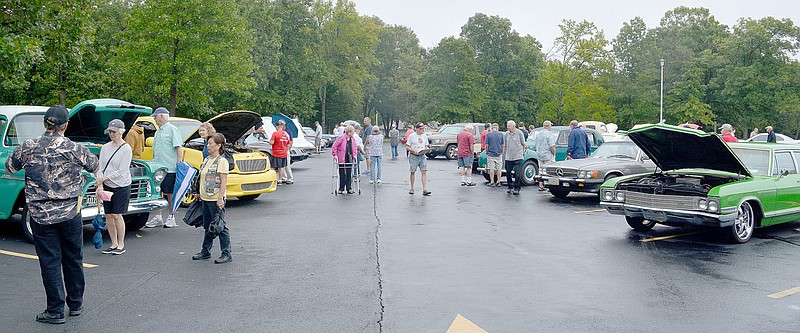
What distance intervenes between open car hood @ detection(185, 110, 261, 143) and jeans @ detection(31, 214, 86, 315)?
301 inches

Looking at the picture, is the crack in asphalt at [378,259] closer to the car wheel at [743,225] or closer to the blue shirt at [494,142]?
the blue shirt at [494,142]

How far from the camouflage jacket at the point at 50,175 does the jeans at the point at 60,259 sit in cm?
10

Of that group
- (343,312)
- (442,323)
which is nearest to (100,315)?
(343,312)

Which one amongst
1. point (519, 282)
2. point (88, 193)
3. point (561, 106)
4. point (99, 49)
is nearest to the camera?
point (519, 282)

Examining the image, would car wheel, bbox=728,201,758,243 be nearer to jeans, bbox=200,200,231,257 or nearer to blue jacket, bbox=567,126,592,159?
jeans, bbox=200,200,231,257

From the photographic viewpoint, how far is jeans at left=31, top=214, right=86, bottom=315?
5594 mm

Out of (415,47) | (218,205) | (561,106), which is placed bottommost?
(218,205)

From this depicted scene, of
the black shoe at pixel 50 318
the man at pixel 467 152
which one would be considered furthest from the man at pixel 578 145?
the black shoe at pixel 50 318

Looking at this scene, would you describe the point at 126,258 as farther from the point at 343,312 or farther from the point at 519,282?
the point at 519,282

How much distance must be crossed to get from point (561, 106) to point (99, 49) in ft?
151

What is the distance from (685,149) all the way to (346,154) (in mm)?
7943

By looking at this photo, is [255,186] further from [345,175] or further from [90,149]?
[90,149]

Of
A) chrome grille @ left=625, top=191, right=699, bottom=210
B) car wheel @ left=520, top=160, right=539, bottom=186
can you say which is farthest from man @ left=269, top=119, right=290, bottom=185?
chrome grille @ left=625, top=191, right=699, bottom=210

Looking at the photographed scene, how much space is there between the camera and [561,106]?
67750 millimetres
